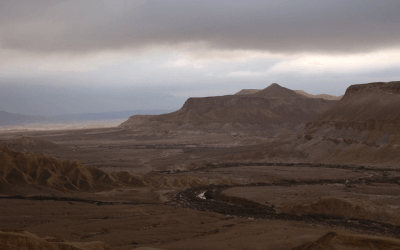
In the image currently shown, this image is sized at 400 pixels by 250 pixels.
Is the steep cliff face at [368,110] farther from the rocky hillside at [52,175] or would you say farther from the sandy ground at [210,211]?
the rocky hillside at [52,175]

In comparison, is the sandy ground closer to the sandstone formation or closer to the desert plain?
the desert plain

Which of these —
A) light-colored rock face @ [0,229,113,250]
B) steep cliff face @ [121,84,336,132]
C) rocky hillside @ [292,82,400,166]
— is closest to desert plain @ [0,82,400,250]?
light-colored rock face @ [0,229,113,250]

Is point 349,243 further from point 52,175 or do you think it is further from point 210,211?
point 52,175

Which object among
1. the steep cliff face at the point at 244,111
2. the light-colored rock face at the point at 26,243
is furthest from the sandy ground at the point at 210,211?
the steep cliff face at the point at 244,111

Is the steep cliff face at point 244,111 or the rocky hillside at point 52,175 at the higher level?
the steep cliff face at point 244,111

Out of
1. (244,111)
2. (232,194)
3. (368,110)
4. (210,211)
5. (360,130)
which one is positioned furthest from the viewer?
(244,111)

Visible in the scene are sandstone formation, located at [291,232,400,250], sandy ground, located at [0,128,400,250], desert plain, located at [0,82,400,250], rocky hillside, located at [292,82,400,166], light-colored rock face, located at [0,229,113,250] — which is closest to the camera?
light-colored rock face, located at [0,229,113,250]

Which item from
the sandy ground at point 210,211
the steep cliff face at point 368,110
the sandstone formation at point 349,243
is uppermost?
the steep cliff face at point 368,110

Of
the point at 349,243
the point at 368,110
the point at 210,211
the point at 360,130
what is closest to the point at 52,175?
the point at 210,211

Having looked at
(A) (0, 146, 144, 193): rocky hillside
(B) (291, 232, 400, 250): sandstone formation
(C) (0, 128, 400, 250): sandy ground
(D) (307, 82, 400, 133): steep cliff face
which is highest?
(D) (307, 82, 400, 133): steep cliff face

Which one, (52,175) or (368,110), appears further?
(368,110)
